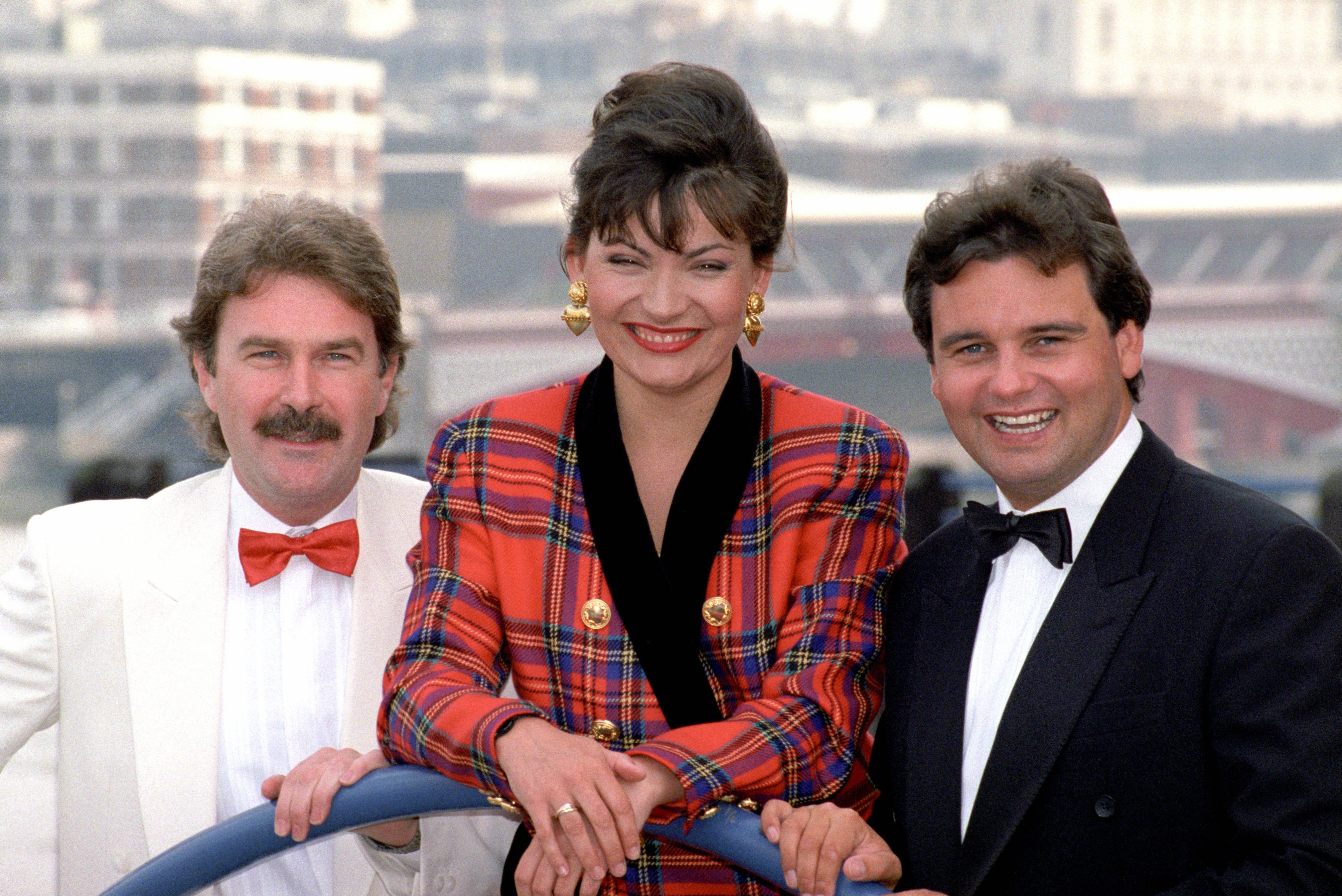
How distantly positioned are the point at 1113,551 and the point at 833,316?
138 feet

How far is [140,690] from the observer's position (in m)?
1.73

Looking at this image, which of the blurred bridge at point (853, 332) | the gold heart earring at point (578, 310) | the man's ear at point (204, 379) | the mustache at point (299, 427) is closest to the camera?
the gold heart earring at point (578, 310)

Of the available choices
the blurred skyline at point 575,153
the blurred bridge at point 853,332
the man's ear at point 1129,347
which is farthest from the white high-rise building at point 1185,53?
the man's ear at point 1129,347

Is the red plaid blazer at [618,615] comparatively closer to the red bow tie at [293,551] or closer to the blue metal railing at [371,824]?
the blue metal railing at [371,824]

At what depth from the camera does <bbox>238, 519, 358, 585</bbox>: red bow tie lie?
178 cm

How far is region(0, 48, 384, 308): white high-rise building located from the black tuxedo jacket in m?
43.3

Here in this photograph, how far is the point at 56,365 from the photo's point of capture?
137 feet

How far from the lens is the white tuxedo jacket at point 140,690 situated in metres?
1.69

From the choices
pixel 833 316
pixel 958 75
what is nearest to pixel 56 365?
pixel 833 316

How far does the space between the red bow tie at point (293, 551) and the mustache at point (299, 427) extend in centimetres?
14

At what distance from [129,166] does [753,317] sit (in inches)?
1820

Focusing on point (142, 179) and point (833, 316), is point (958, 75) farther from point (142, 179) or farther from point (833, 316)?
point (142, 179)

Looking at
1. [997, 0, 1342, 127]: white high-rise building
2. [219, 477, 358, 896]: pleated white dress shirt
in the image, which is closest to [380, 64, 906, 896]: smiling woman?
[219, 477, 358, 896]: pleated white dress shirt

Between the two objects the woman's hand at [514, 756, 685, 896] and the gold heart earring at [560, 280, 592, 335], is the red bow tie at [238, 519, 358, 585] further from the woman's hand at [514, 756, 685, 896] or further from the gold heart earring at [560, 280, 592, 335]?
the woman's hand at [514, 756, 685, 896]
